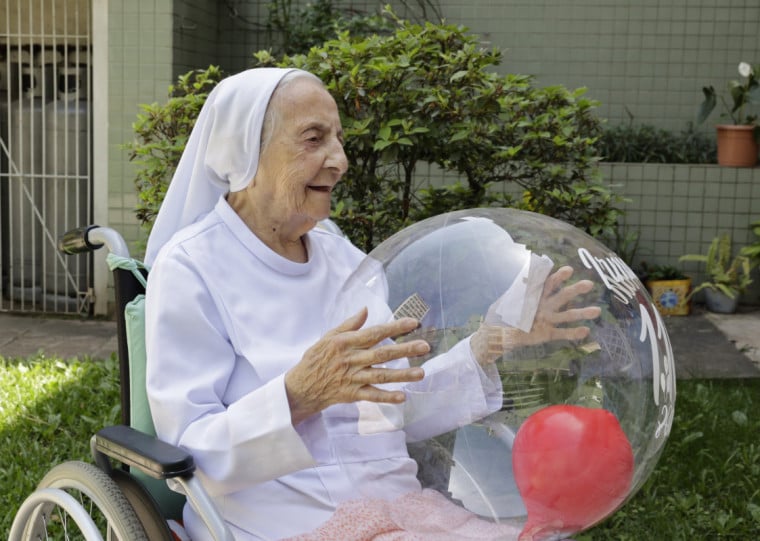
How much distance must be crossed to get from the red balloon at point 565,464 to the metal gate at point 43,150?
575 cm

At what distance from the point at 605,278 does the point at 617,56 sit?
259 inches

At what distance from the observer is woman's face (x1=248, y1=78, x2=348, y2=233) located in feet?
7.16

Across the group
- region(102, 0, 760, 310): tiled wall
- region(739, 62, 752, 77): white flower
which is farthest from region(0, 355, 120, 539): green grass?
region(739, 62, 752, 77): white flower

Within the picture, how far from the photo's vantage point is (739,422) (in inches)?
181

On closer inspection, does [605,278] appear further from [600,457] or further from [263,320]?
[263,320]

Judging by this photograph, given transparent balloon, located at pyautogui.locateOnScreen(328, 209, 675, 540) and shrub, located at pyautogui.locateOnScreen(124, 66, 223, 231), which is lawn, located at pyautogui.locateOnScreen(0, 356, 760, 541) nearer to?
shrub, located at pyautogui.locateOnScreen(124, 66, 223, 231)

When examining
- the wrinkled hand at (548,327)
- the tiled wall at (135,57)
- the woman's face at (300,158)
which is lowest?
the wrinkled hand at (548,327)

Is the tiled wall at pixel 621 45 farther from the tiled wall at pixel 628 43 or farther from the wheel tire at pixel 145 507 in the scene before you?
the wheel tire at pixel 145 507

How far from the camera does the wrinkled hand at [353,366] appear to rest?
159 cm

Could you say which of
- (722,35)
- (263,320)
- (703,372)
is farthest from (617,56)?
(263,320)

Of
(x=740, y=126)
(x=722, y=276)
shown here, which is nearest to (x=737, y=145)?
(x=740, y=126)

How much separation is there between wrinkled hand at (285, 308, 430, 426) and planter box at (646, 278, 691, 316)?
576 cm

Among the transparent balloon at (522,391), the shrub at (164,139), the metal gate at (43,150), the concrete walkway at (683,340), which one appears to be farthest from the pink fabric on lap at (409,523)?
the metal gate at (43,150)

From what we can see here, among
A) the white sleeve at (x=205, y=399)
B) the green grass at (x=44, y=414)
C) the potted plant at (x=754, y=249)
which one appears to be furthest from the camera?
the potted plant at (x=754, y=249)
